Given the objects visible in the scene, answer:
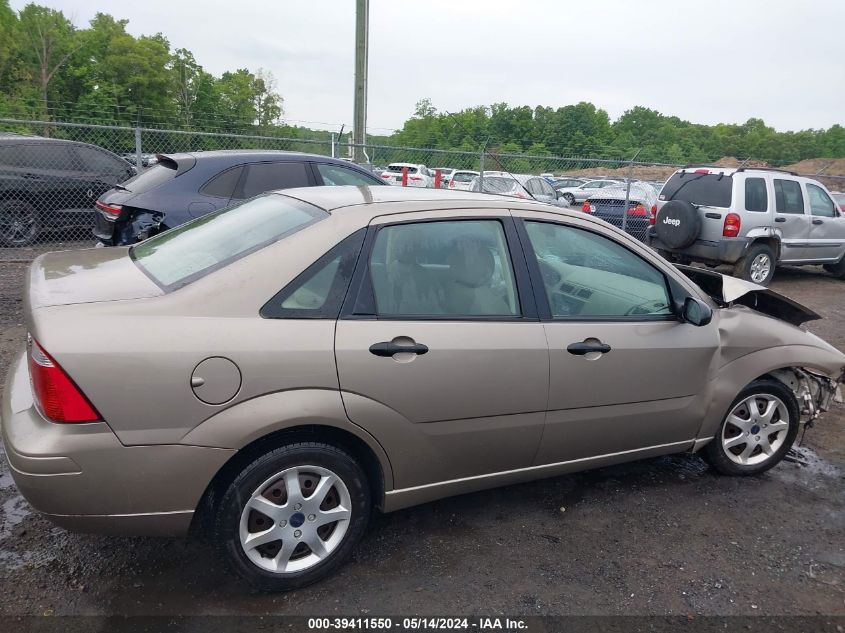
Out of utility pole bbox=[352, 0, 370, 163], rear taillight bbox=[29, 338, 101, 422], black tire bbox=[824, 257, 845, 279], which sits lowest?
black tire bbox=[824, 257, 845, 279]

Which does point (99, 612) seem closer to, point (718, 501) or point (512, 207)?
point (512, 207)

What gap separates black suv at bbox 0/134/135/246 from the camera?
9.31 metres

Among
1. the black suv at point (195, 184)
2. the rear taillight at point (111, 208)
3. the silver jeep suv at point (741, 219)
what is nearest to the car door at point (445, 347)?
the black suv at point (195, 184)

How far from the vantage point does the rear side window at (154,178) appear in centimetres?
629

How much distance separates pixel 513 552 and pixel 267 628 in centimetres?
119

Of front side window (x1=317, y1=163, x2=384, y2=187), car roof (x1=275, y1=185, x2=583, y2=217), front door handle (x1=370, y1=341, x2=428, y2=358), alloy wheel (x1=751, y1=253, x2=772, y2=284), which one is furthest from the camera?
alloy wheel (x1=751, y1=253, x2=772, y2=284)

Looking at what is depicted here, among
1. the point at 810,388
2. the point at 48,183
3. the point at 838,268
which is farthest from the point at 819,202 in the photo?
the point at 48,183

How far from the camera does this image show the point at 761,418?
3762 millimetres

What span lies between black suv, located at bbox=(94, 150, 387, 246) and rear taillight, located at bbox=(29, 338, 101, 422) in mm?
4156

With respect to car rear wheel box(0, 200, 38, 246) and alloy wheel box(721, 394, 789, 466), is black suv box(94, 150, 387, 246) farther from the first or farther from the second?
alloy wheel box(721, 394, 789, 466)

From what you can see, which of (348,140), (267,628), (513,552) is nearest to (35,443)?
(267,628)

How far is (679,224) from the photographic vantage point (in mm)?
9562

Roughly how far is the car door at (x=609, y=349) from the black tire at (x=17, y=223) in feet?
30.1

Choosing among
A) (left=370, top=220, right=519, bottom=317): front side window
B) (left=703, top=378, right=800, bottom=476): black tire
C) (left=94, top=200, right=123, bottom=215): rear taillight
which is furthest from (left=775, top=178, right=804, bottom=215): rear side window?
(left=94, top=200, right=123, bottom=215): rear taillight
